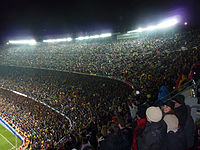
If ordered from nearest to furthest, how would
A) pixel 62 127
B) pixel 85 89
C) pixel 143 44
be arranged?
pixel 62 127 → pixel 85 89 → pixel 143 44

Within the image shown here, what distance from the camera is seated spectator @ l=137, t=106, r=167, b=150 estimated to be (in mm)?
2066

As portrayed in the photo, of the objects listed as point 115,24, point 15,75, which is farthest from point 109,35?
point 15,75

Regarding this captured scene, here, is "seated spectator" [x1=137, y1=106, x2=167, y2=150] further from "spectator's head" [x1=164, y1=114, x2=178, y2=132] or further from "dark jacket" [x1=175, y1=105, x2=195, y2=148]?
"dark jacket" [x1=175, y1=105, x2=195, y2=148]

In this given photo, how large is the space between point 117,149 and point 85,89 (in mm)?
14459

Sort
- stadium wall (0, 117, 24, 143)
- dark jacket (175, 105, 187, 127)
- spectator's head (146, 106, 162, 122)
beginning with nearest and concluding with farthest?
spectator's head (146, 106, 162, 122), dark jacket (175, 105, 187, 127), stadium wall (0, 117, 24, 143)

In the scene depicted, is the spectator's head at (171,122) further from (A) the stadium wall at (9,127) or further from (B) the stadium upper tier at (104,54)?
(A) the stadium wall at (9,127)

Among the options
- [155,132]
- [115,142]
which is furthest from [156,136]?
[115,142]

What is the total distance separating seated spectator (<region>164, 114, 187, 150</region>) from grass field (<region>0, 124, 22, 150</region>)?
591 inches

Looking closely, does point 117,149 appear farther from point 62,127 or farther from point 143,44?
point 143,44

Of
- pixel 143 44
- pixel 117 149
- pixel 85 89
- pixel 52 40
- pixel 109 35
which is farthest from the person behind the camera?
pixel 52 40

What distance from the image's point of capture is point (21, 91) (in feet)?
72.6

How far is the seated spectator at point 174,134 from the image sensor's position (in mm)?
2252

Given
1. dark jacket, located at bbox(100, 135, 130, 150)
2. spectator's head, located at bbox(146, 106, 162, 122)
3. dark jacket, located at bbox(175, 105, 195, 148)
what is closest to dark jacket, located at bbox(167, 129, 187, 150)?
dark jacket, located at bbox(175, 105, 195, 148)

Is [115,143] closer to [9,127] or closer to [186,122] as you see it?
[186,122]
